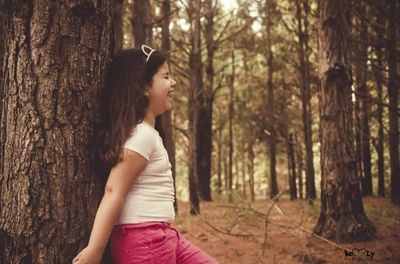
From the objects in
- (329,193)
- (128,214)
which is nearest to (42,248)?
(128,214)

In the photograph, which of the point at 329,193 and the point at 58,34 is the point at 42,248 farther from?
the point at 329,193

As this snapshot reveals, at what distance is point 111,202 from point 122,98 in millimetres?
536

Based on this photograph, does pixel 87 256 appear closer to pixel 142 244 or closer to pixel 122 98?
pixel 142 244

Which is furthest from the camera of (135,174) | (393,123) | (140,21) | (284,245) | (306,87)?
(306,87)

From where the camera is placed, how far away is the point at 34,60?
1.90 meters

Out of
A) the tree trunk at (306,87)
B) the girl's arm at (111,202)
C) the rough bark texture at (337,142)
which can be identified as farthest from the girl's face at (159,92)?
the tree trunk at (306,87)

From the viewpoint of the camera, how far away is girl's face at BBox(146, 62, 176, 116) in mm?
2201

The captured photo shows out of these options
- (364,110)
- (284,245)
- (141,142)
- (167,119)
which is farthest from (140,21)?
(364,110)

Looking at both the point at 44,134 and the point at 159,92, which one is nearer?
the point at 44,134

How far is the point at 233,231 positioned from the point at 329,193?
6.45 feet

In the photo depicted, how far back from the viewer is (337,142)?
19.8ft

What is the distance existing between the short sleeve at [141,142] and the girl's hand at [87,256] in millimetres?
485

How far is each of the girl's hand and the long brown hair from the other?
1.31 feet

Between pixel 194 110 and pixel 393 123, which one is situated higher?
pixel 194 110
